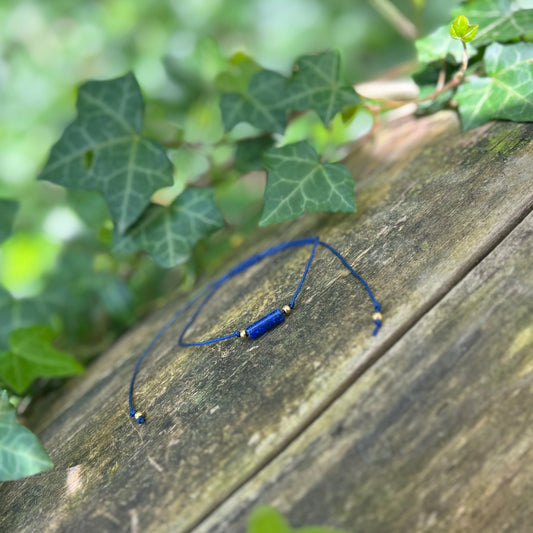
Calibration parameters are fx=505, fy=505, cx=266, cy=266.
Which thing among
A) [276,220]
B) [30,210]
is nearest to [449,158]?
[276,220]

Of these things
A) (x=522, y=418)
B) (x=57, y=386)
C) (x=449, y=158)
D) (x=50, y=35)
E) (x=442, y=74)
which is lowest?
(x=57, y=386)

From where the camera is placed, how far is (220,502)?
746mm

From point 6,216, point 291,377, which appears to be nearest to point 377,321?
point 291,377

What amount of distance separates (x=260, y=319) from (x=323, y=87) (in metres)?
0.59

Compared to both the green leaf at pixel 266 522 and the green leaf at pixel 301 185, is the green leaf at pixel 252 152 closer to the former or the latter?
the green leaf at pixel 301 185

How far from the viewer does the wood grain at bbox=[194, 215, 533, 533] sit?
68 centimetres

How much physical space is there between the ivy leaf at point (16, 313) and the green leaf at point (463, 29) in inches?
51.4

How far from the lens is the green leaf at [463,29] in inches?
38.9

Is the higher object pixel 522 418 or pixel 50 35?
pixel 50 35

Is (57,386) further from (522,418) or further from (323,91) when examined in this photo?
(522,418)

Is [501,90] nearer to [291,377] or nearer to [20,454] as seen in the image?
[291,377]

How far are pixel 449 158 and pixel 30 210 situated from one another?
71.2 inches

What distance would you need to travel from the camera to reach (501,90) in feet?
3.59

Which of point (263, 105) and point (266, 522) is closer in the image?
point (266, 522)
